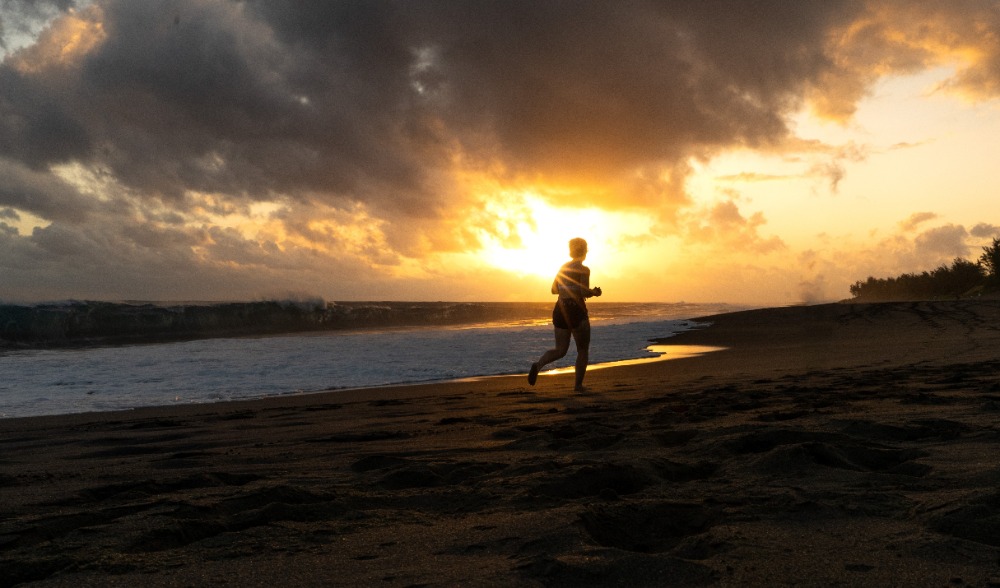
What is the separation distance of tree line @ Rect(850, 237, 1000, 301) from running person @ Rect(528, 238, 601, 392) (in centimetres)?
2491

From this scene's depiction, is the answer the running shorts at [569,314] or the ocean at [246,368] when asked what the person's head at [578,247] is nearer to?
the running shorts at [569,314]

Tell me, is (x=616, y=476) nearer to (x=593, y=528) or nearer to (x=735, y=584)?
(x=593, y=528)

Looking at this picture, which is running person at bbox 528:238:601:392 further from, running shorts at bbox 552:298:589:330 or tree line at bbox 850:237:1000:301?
tree line at bbox 850:237:1000:301

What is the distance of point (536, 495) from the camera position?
9.25ft

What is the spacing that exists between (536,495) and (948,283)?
3465cm

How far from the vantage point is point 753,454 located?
3.36 metres

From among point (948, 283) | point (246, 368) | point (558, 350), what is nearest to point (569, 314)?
point (558, 350)

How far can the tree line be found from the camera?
26797 mm

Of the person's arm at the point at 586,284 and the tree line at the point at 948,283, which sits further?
the tree line at the point at 948,283

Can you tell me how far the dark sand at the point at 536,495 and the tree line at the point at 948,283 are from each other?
83.2ft


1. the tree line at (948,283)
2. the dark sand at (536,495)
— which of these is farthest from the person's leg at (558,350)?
the tree line at (948,283)

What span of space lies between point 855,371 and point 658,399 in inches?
121

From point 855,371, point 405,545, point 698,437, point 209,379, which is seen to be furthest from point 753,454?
point 209,379

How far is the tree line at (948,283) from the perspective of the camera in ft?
87.9
